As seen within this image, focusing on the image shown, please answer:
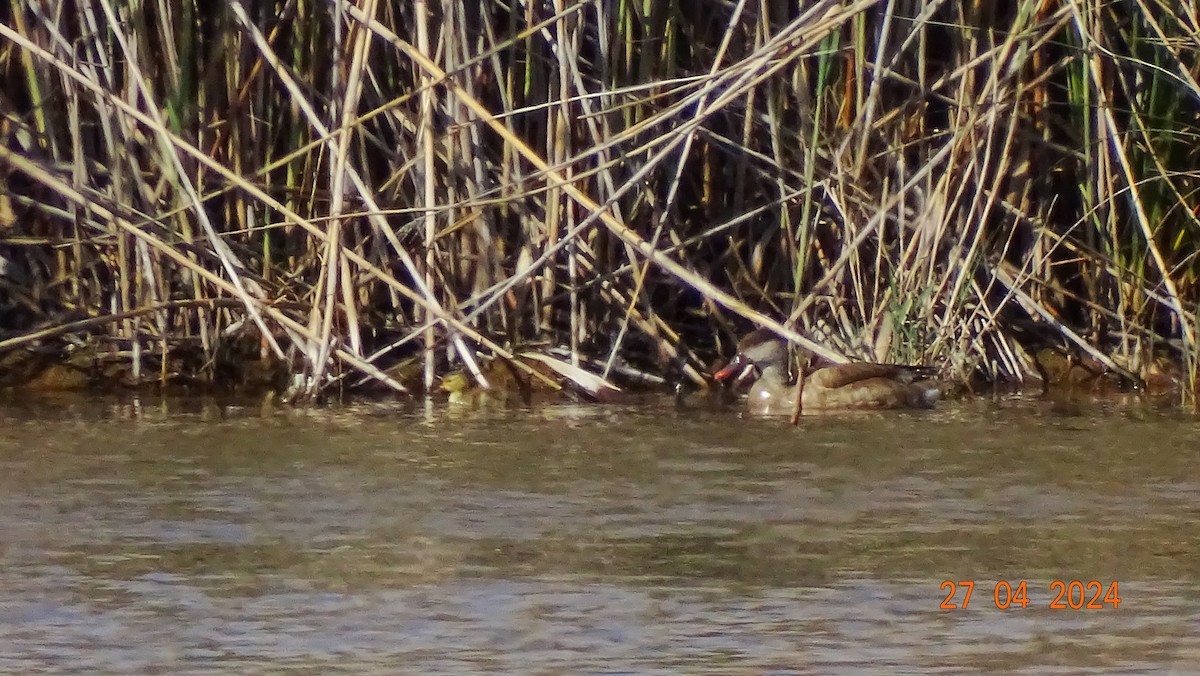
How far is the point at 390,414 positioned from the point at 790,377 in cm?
124

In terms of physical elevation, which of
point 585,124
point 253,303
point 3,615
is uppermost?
point 585,124

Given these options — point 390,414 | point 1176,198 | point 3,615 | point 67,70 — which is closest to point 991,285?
point 1176,198

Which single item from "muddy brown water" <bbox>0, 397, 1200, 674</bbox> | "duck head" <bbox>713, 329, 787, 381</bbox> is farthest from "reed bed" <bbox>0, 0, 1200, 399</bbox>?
"muddy brown water" <bbox>0, 397, 1200, 674</bbox>

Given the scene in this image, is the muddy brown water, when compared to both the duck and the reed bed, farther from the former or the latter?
the reed bed

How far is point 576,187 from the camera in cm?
645

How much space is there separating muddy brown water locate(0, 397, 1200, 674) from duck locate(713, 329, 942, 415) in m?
0.15

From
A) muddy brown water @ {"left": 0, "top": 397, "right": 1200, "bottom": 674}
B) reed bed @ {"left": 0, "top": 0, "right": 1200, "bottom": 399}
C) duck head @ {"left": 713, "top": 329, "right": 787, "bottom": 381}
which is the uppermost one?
reed bed @ {"left": 0, "top": 0, "right": 1200, "bottom": 399}

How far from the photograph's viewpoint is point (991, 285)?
6445mm

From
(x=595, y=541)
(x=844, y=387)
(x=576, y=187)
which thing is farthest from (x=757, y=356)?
(x=595, y=541)

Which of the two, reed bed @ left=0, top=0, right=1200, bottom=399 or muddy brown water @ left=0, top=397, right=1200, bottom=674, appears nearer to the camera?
muddy brown water @ left=0, top=397, right=1200, bottom=674

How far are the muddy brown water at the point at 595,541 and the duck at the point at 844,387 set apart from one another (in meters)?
0.15

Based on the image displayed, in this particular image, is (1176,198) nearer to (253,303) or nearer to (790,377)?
(790,377)

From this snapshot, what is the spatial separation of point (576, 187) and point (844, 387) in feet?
3.27

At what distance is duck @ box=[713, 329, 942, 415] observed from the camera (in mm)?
6078
